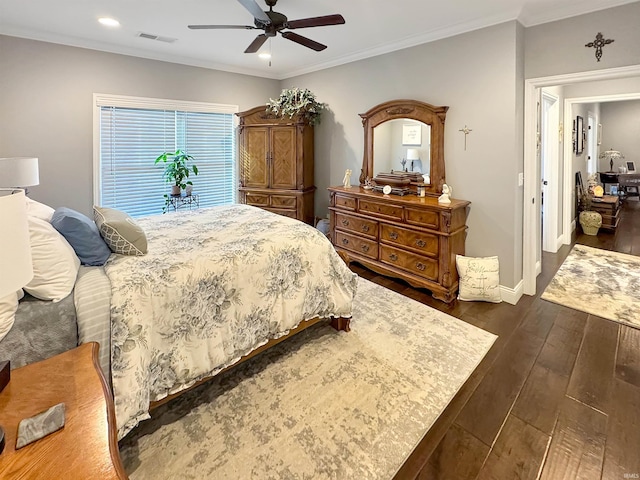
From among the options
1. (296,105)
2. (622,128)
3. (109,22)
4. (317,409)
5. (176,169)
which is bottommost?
(317,409)

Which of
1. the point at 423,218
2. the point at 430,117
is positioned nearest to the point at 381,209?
the point at 423,218

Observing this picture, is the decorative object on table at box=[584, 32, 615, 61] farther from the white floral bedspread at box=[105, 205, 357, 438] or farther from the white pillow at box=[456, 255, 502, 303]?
the white floral bedspread at box=[105, 205, 357, 438]

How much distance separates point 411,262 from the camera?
3777 mm

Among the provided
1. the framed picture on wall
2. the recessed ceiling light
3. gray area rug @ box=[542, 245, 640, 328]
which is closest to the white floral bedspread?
the recessed ceiling light

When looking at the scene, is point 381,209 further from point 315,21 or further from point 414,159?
point 315,21

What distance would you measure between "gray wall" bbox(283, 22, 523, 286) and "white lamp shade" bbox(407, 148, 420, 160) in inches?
14.3

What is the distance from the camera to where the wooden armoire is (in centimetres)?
504

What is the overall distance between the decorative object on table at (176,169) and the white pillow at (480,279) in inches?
146

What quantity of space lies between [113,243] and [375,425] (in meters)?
1.88

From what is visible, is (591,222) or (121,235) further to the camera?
(591,222)

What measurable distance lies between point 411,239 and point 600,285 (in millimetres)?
2165

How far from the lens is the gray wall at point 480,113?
3264 millimetres

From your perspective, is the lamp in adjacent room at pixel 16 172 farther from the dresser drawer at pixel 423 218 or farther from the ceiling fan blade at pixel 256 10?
the dresser drawer at pixel 423 218

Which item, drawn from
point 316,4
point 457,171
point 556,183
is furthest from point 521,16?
point 556,183
